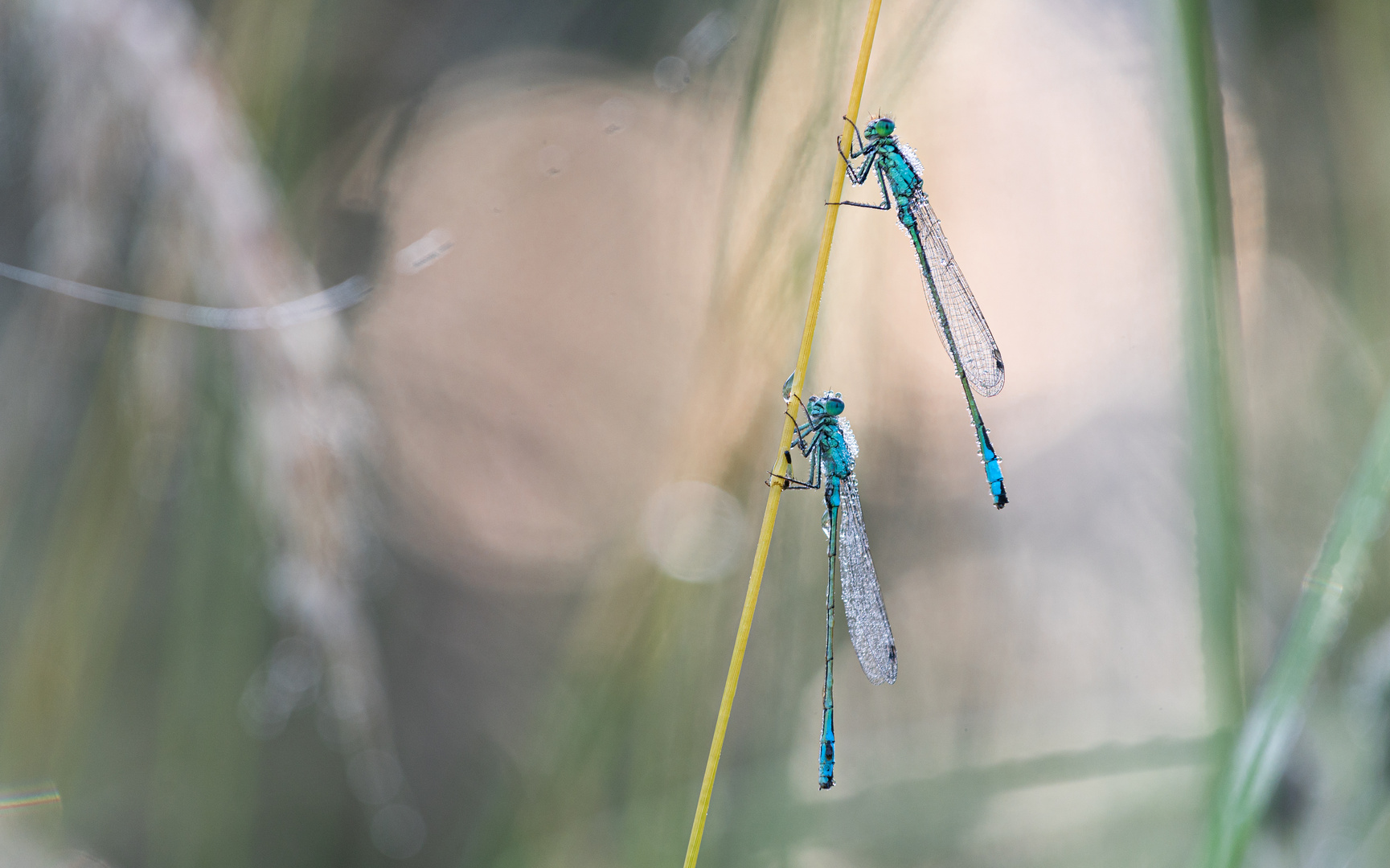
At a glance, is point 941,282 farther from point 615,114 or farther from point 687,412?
point 615,114

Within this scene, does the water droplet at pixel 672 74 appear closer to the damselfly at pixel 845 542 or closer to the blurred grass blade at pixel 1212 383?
the damselfly at pixel 845 542

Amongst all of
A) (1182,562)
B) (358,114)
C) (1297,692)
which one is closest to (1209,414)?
(1297,692)

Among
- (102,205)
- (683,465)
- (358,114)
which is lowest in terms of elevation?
(683,465)

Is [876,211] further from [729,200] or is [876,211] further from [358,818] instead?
[358,818]

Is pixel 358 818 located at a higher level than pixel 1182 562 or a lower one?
lower

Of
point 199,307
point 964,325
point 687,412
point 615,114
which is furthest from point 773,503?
point 615,114

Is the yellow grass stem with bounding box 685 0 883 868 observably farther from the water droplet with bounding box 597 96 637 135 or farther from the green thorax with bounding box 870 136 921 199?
the water droplet with bounding box 597 96 637 135

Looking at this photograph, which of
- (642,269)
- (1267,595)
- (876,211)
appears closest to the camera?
(876,211)
